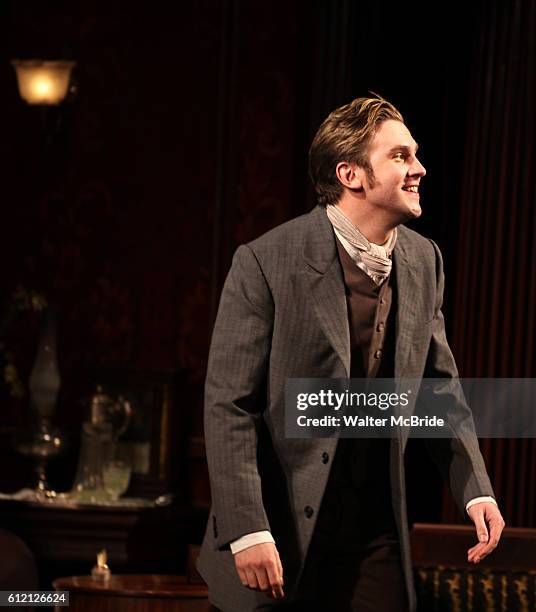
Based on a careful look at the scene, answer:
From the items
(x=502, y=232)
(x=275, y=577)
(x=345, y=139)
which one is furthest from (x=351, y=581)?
(x=502, y=232)

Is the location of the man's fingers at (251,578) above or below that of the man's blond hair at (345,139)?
below

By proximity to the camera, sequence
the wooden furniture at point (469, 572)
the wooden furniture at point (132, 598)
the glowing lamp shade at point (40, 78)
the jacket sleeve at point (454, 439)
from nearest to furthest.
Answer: the jacket sleeve at point (454, 439) → the wooden furniture at point (469, 572) → the wooden furniture at point (132, 598) → the glowing lamp shade at point (40, 78)

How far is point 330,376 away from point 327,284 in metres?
0.17

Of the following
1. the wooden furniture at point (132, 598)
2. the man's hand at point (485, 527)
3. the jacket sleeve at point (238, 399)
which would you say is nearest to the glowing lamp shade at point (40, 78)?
the wooden furniture at point (132, 598)

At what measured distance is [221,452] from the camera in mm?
2203

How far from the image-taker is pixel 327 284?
2309mm

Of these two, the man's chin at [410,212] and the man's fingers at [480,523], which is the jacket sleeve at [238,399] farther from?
the man's fingers at [480,523]

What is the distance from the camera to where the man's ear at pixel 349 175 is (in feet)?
7.66

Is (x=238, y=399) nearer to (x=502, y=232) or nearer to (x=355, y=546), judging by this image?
(x=355, y=546)

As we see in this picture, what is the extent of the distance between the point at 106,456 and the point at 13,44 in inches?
61.1

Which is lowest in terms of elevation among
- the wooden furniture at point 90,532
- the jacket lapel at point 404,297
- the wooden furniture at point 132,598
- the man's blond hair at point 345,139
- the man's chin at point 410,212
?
the wooden furniture at point 132,598

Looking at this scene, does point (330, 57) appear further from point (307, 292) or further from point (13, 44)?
point (307, 292)

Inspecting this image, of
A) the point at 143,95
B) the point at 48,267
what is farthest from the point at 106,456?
the point at 143,95

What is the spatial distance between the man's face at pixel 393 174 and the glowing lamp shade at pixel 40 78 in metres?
2.37
